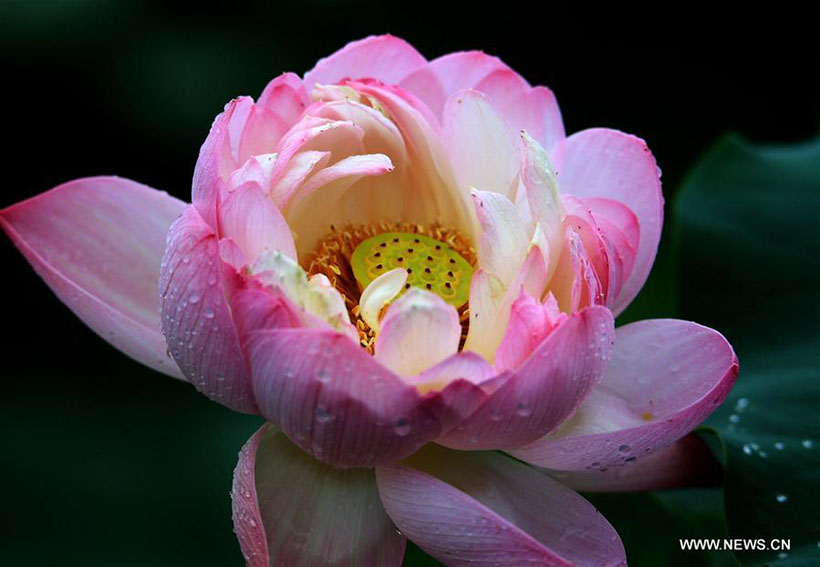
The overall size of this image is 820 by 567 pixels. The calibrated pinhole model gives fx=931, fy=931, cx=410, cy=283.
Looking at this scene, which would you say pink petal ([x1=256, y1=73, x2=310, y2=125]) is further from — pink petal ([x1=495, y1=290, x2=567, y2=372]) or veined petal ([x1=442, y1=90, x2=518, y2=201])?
pink petal ([x1=495, y1=290, x2=567, y2=372])

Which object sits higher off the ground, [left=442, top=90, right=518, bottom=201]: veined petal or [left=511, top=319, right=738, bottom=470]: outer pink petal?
[left=442, top=90, right=518, bottom=201]: veined petal

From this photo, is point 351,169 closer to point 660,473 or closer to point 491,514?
point 491,514

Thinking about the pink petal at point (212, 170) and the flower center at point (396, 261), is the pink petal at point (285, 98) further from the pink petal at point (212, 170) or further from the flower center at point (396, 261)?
the flower center at point (396, 261)

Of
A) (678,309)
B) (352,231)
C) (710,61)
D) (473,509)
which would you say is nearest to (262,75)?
(352,231)

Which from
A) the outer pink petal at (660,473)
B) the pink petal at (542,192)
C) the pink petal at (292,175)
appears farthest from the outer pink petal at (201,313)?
the outer pink petal at (660,473)

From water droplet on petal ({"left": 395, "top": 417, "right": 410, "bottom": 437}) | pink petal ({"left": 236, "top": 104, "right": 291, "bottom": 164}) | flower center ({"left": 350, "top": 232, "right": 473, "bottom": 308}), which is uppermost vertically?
pink petal ({"left": 236, "top": 104, "right": 291, "bottom": 164})

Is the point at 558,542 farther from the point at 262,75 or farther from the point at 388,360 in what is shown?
the point at 262,75

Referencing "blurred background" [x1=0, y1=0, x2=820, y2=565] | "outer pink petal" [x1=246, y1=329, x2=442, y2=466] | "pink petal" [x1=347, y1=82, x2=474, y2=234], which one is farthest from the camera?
"blurred background" [x1=0, y1=0, x2=820, y2=565]

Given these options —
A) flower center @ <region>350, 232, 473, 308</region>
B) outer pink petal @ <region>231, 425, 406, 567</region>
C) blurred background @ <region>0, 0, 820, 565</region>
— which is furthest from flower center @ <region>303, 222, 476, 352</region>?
blurred background @ <region>0, 0, 820, 565</region>
